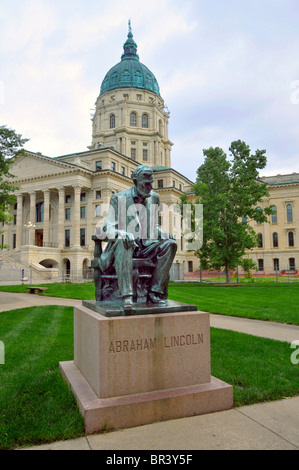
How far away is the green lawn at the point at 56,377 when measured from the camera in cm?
361

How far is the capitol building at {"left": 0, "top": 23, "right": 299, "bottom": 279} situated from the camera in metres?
52.4

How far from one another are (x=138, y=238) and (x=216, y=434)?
112 inches

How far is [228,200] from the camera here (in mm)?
30766

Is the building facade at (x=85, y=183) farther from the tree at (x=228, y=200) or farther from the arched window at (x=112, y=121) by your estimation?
the tree at (x=228, y=200)

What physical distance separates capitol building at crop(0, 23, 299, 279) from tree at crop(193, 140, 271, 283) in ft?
29.9

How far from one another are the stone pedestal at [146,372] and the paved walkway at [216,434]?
5.7 inches

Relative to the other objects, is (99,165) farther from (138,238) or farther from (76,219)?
(138,238)

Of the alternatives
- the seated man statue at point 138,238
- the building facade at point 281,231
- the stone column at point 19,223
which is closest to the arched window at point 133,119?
the stone column at point 19,223

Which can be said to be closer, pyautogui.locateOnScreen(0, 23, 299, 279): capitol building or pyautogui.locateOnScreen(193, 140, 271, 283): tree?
pyautogui.locateOnScreen(193, 140, 271, 283): tree

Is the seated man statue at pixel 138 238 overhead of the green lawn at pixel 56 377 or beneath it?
overhead

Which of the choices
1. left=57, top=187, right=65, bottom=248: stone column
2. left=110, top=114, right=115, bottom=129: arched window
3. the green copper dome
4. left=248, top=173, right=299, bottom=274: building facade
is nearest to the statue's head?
left=57, top=187, right=65, bottom=248: stone column

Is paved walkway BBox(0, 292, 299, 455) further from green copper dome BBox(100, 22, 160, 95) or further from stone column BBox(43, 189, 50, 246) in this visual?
green copper dome BBox(100, 22, 160, 95)

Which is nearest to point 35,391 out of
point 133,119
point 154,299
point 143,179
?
point 154,299
